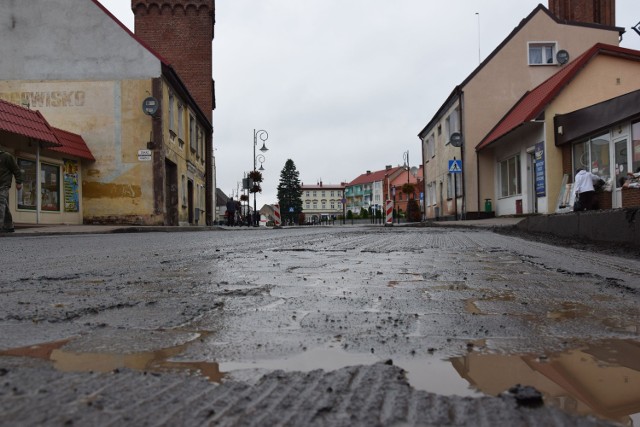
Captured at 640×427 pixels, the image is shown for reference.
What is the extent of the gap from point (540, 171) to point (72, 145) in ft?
54.6

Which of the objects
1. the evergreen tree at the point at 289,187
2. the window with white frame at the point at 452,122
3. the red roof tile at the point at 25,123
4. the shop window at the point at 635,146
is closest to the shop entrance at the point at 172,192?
the red roof tile at the point at 25,123

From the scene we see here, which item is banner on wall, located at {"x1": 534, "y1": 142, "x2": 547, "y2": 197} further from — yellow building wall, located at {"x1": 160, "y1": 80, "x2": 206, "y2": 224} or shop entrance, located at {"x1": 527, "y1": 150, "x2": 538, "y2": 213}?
yellow building wall, located at {"x1": 160, "y1": 80, "x2": 206, "y2": 224}

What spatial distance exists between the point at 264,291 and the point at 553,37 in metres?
26.9

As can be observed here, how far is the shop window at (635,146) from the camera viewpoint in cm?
1518

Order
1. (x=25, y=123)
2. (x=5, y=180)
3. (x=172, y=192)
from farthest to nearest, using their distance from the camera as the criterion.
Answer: (x=172, y=192)
(x=25, y=123)
(x=5, y=180)

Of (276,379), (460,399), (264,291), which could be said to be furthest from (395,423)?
(264,291)

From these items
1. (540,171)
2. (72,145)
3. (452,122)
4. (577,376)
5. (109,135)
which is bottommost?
(577,376)

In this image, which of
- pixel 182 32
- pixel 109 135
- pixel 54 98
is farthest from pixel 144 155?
pixel 182 32

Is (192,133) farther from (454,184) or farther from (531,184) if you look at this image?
(531,184)

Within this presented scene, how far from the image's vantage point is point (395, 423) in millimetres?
1233

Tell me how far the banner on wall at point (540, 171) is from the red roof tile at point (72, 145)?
53.4ft

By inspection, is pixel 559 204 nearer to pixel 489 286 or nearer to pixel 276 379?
pixel 489 286

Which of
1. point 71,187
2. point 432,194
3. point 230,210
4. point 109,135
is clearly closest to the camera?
point 71,187

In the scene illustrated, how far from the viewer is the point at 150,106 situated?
20.0m
